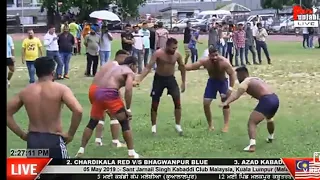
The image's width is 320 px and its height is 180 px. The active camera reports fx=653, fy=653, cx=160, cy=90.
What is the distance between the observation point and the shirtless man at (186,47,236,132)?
800 cm

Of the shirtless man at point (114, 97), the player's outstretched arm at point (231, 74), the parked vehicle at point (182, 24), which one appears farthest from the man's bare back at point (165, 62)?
the parked vehicle at point (182, 24)

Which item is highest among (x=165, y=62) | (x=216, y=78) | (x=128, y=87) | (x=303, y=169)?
(x=165, y=62)

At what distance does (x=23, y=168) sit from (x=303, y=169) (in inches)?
80.0

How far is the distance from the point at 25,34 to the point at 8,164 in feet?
4.84

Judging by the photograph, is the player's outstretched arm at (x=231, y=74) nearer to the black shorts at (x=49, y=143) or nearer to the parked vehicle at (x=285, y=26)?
the parked vehicle at (x=285, y=26)

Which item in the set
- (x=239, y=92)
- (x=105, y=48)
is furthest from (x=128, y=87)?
(x=105, y=48)

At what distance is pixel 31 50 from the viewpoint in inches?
330

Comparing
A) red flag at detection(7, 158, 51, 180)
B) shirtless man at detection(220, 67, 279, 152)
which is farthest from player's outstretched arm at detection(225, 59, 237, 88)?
red flag at detection(7, 158, 51, 180)

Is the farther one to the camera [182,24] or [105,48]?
[105,48]

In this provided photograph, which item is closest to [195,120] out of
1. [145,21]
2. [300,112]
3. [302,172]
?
[300,112]

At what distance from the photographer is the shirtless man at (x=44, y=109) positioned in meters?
4.86

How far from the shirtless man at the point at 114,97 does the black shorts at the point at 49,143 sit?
1.54 m

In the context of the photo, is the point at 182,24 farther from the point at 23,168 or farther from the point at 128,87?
the point at 23,168

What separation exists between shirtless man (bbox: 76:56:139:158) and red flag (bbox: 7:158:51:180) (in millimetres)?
1724
